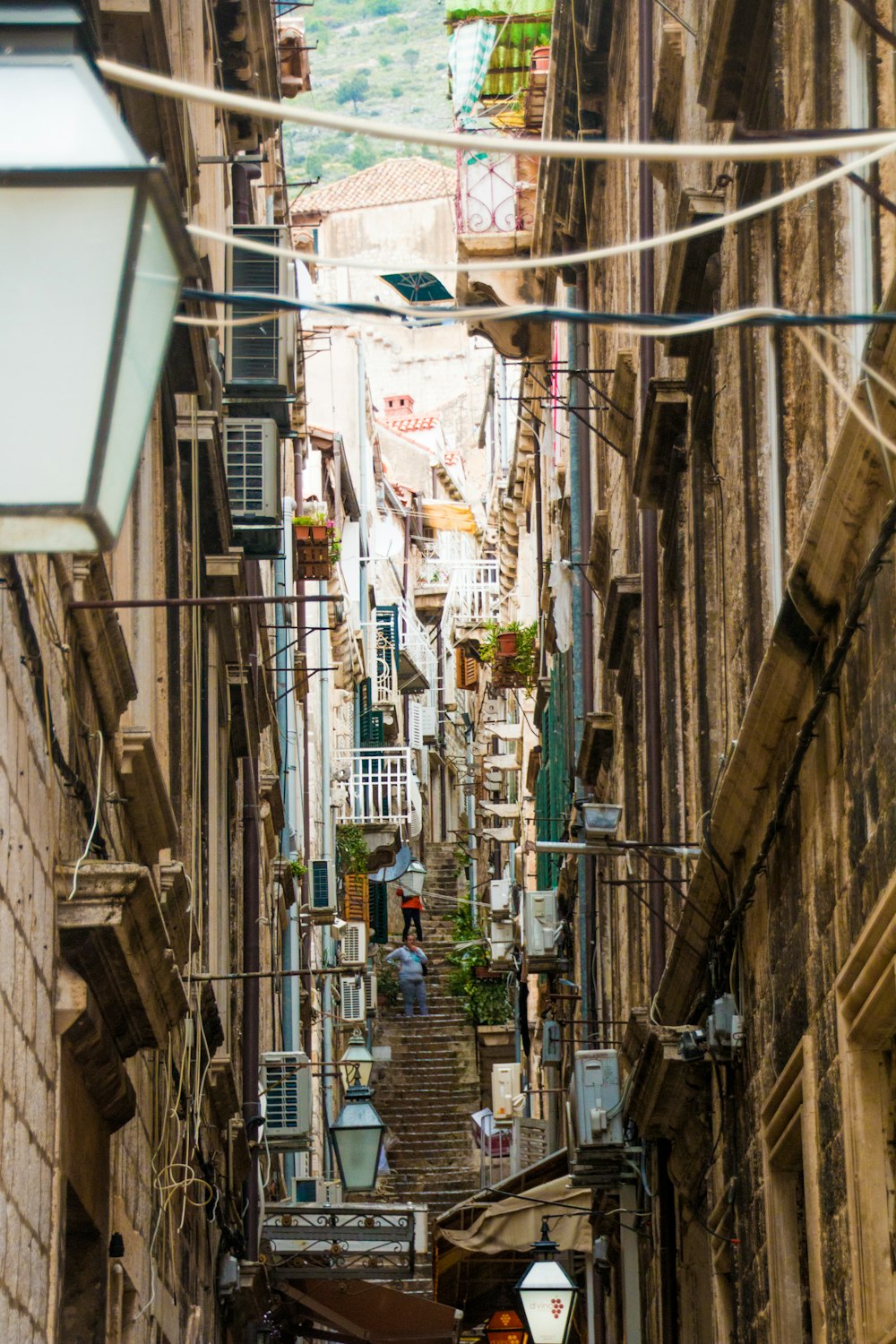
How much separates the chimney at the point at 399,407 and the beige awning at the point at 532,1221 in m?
57.2

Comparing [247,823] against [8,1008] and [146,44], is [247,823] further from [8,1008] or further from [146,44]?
[8,1008]

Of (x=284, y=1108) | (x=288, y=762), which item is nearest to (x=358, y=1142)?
(x=284, y=1108)

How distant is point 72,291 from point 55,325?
0.07 meters

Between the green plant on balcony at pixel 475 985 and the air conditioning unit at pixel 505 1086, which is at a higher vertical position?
the green plant on balcony at pixel 475 985

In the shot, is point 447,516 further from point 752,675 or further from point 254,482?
point 752,675

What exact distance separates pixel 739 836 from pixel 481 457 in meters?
72.1

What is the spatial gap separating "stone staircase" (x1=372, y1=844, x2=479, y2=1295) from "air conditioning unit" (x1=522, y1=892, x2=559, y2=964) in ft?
18.9

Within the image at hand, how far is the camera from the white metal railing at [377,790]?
1831 inches

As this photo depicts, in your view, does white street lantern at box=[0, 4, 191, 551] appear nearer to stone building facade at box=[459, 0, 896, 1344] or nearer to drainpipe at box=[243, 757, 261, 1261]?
stone building facade at box=[459, 0, 896, 1344]

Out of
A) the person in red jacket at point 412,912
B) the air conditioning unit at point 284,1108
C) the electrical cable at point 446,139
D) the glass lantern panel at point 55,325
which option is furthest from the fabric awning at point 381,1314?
the person in red jacket at point 412,912

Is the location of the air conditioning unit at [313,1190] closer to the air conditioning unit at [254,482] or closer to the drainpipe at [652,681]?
the air conditioning unit at [254,482]

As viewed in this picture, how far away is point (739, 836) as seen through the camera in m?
9.07

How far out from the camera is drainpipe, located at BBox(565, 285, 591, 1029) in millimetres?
21250

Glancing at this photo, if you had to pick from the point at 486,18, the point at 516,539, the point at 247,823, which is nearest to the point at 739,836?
the point at 247,823
